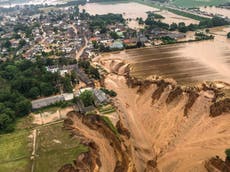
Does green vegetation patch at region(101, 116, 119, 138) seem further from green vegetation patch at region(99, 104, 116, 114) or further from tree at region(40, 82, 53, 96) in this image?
tree at region(40, 82, 53, 96)

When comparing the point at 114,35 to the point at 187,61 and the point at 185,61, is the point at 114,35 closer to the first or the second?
the point at 185,61

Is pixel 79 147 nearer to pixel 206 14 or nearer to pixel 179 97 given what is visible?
pixel 179 97

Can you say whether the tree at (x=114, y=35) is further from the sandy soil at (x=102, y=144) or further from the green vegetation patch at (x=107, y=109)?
the sandy soil at (x=102, y=144)

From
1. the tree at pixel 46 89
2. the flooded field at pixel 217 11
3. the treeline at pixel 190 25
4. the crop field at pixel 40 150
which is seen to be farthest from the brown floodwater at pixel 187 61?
the flooded field at pixel 217 11

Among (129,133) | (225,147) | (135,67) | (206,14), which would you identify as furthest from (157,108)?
(206,14)

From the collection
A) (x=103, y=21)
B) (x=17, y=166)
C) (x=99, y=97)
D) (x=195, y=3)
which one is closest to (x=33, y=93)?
(x=99, y=97)

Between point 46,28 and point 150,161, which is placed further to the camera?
point 46,28

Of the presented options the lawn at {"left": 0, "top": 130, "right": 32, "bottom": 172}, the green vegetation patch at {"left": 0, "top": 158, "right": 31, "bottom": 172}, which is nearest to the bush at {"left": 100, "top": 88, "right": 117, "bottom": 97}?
the lawn at {"left": 0, "top": 130, "right": 32, "bottom": 172}
